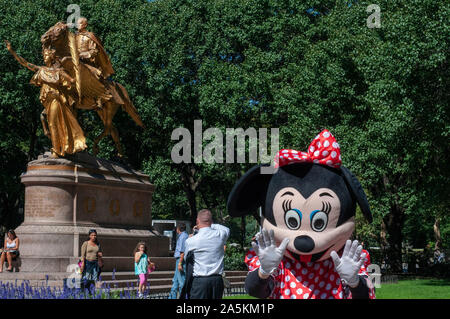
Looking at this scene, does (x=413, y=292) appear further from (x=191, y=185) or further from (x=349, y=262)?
(x=191, y=185)

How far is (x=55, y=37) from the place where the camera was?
2030cm

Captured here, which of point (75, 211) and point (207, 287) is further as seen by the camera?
point (75, 211)

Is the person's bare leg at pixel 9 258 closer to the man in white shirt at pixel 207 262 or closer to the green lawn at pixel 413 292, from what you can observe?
the green lawn at pixel 413 292

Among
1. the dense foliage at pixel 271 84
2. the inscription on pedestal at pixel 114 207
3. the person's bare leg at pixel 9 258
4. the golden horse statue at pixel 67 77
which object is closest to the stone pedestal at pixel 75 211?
the inscription on pedestal at pixel 114 207

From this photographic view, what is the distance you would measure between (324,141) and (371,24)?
20.5 meters

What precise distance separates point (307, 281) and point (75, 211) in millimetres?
14351

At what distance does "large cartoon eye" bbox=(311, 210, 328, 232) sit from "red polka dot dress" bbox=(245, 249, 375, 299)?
1.20ft

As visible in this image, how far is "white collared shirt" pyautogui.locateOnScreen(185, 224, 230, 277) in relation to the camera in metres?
8.62

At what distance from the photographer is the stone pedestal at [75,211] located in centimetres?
1894

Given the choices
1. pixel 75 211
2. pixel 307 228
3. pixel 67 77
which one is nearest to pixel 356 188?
pixel 307 228

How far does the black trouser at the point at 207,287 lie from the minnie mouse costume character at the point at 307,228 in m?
1.91

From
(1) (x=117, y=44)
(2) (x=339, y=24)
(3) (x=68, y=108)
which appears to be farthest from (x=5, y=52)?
(2) (x=339, y=24)

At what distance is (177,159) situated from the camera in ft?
112

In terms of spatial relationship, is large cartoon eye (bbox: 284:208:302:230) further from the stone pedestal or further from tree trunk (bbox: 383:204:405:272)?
tree trunk (bbox: 383:204:405:272)
